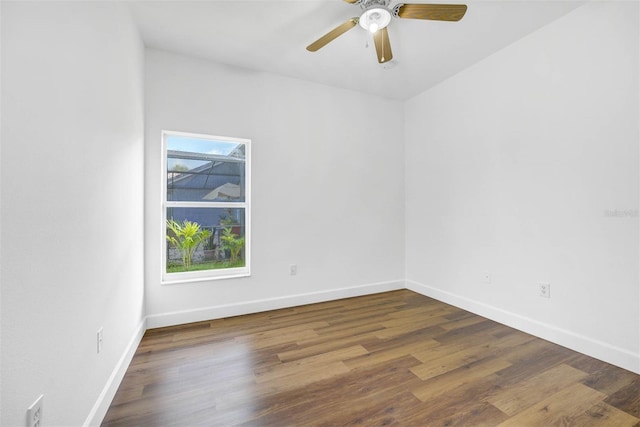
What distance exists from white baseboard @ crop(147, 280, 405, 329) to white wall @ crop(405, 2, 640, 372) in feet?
2.68

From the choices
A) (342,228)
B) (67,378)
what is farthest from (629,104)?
(67,378)

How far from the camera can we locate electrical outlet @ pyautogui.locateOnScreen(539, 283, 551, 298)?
7.97ft

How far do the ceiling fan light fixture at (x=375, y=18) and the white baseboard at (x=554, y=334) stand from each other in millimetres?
2852

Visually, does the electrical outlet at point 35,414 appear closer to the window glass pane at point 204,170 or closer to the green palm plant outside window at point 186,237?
the green palm plant outside window at point 186,237

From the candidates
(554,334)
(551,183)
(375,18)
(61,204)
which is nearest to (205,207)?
(61,204)

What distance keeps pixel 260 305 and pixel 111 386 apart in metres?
1.57

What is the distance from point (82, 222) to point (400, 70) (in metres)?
3.21

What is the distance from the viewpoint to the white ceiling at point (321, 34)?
219 centimetres

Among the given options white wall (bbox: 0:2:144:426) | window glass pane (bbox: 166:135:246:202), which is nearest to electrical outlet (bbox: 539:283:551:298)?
window glass pane (bbox: 166:135:246:202)

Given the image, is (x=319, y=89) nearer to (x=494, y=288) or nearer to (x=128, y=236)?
(x=128, y=236)

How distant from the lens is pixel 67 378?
1.18m

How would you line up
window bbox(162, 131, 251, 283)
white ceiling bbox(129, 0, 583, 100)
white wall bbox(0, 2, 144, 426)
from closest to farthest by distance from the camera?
white wall bbox(0, 2, 144, 426), white ceiling bbox(129, 0, 583, 100), window bbox(162, 131, 251, 283)

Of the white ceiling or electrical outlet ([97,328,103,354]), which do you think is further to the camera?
the white ceiling

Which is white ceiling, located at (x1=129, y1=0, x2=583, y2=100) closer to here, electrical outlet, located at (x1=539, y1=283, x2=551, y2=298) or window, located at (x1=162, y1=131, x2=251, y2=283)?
window, located at (x1=162, y1=131, x2=251, y2=283)
